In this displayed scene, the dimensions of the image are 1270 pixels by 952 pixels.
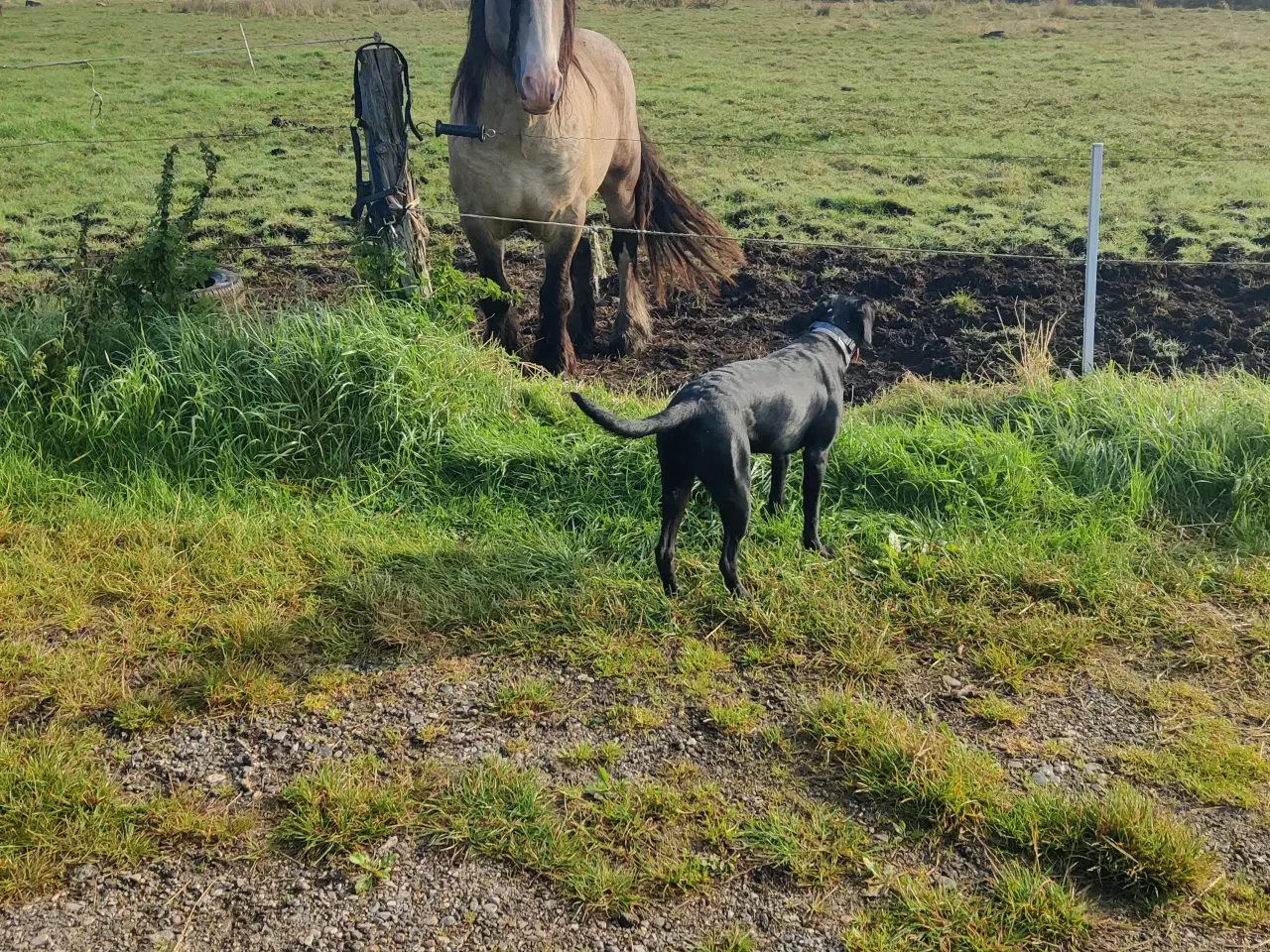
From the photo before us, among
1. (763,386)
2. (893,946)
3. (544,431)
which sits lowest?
(893,946)

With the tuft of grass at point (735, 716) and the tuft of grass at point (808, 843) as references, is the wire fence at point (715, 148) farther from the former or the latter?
the tuft of grass at point (808, 843)

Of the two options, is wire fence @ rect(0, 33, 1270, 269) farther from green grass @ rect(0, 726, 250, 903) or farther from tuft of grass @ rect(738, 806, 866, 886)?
tuft of grass @ rect(738, 806, 866, 886)

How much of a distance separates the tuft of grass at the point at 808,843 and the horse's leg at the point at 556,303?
3.67 m

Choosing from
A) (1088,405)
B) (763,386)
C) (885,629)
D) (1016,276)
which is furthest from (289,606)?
(1016,276)

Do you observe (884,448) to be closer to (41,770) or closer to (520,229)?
(520,229)

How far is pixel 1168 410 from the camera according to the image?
477cm

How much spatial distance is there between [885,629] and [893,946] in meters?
1.34

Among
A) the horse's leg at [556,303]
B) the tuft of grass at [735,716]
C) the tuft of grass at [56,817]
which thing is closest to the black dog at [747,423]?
the tuft of grass at [735,716]

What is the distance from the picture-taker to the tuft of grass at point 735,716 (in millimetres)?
3105

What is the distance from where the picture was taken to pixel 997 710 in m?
3.15

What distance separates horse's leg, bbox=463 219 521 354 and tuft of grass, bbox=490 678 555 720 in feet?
9.42

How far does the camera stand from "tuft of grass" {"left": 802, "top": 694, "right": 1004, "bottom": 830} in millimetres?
2736

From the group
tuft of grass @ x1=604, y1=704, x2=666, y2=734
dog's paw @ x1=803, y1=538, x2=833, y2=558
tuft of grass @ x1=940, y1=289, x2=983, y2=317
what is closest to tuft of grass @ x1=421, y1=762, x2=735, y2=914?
tuft of grass @ x1=604, y1=704, x2=666, y2=734

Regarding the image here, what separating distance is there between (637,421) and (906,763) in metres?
1.27
